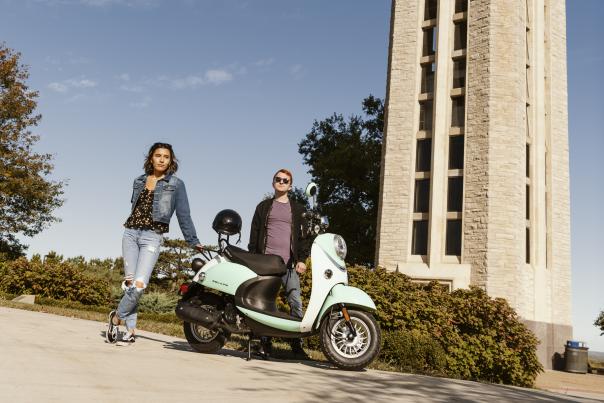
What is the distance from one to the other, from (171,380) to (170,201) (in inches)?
103

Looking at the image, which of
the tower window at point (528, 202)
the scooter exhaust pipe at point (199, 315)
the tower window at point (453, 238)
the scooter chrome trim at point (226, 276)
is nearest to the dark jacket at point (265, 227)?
the scooter chrome trim at point (226, 276)

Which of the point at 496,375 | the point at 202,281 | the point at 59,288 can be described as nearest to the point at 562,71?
the point at 496,375

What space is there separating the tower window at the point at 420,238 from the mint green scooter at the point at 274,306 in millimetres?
16948

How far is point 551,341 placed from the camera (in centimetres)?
2270

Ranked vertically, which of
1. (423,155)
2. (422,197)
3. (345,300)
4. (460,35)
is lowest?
(345,300)

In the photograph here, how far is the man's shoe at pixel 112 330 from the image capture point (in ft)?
20.5

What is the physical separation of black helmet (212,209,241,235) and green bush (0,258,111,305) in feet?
49.6

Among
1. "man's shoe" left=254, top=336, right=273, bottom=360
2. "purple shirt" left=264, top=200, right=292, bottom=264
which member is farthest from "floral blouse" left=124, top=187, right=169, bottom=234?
"man's shoe" left=254, top=336, right=273, bottom=360

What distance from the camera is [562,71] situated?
85.1ft

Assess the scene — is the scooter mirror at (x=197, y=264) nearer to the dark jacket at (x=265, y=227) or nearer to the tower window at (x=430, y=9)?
the dark jacket at (x=265, y=227)

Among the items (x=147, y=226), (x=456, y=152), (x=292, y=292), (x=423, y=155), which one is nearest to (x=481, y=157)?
(x=456, y=152)

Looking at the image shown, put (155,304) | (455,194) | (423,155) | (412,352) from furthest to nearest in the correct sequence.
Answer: (423,155), (455,194), (155,304), (412,352)

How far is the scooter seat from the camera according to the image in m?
6.21

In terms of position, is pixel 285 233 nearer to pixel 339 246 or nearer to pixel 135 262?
pixel 339 246
